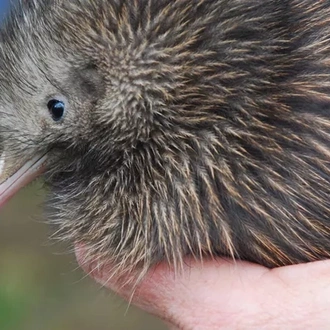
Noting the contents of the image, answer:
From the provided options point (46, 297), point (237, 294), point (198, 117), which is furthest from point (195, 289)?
point (46, 297)

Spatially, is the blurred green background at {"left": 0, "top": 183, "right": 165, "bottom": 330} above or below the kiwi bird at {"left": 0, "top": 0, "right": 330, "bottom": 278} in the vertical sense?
below

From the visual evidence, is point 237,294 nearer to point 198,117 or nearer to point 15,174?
point 198,117

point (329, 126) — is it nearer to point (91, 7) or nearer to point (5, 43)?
point (91, 7)

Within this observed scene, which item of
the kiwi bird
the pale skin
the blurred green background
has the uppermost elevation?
the kiwi bird

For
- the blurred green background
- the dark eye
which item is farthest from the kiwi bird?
the blurred green background

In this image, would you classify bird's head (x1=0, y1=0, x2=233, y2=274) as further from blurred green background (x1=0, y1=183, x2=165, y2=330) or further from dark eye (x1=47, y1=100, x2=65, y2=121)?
blurred green background (x1=0, y1=183, x2=165, y2=330)

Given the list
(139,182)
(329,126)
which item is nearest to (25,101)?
(139,182)

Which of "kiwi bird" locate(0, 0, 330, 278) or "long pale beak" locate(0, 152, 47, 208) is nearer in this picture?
"kiwi bird" locate(0, 0, 330, 278)

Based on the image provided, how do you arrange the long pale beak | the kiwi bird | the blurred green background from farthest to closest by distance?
Result: the blurred green background → the long pale beak → the kiwi bird

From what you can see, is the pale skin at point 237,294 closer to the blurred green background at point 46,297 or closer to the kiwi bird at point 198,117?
the kiwi bird at point 198,117
